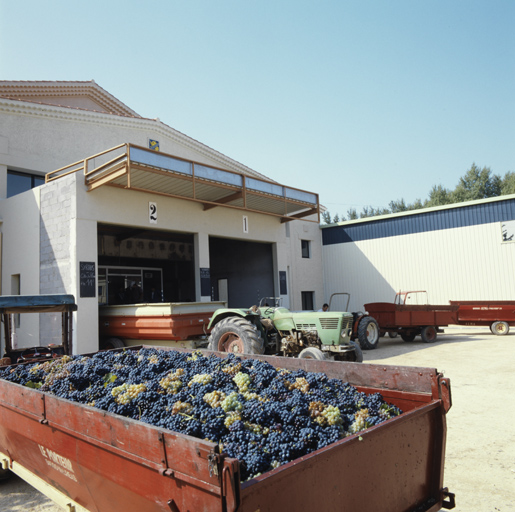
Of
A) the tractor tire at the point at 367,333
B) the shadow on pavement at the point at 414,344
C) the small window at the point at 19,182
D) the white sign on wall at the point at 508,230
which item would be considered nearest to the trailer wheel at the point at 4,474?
the shadow on pavement at the point at 414,344

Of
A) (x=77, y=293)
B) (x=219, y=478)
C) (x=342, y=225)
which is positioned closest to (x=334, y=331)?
(x=77, y=293)

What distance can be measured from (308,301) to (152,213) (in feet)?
32.4

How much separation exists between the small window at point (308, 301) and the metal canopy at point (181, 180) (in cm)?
546

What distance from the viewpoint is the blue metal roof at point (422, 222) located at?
15688 mm

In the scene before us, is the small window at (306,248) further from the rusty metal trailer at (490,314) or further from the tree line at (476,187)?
the tree line at (476,187)

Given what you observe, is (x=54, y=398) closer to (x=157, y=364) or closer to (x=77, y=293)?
(x=157, y=364)

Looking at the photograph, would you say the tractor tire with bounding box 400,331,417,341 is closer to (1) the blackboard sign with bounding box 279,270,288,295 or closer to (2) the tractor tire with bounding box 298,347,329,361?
(1) the blackboard sign with bounding box 279,270,288,295

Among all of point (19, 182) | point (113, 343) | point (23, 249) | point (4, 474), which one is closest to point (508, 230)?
point (113, 343)

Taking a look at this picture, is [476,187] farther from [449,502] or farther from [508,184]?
[449,502]

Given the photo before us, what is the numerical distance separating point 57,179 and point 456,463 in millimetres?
10166

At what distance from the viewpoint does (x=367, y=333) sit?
Answer: 36.9 ft

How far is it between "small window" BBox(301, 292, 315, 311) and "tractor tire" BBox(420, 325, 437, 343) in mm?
6562

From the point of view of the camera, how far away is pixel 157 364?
12.0 ft

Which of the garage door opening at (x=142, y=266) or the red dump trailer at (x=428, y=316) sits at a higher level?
the garage door opening at (x=142, y=266)
